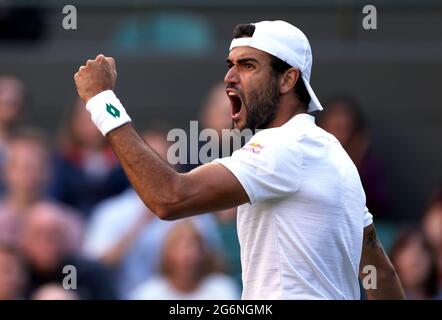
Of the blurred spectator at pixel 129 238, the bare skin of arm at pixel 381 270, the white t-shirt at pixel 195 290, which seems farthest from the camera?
the blurred spectator at pixel 129 238

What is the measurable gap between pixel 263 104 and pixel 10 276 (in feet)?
11.5

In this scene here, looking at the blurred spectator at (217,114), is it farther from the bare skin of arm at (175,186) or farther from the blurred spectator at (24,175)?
the bare skin of arm at (175,186)

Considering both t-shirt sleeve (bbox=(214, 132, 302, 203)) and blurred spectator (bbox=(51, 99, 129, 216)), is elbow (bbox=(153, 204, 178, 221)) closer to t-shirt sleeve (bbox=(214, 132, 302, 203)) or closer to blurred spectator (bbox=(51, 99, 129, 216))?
t-shirt sleeve (bbox=(214, 132, 302, 203))

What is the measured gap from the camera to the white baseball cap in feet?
16.6

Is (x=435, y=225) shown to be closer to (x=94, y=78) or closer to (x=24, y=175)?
(x=24, y=175)

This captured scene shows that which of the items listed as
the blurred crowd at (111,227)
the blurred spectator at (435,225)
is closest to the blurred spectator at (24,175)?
the blurred crowd at (111,227)

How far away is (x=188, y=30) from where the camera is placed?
10.8 meters

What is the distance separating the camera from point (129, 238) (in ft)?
28.6

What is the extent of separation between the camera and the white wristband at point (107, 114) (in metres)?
4.86

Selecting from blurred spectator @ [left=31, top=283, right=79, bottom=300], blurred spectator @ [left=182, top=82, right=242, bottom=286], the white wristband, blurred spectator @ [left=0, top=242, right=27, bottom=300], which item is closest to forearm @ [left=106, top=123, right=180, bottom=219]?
the white wristband

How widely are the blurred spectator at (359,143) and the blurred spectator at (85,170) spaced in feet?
5.34

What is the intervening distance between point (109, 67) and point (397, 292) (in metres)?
1.66

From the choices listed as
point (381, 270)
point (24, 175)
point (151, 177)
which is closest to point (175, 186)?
point (151, 177)
